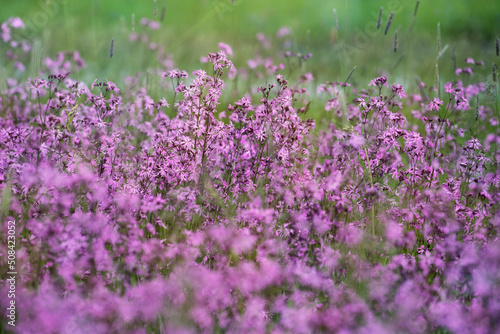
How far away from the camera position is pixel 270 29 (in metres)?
11.8

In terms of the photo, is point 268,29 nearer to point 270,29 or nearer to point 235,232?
point 270,29

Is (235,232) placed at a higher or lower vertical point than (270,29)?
lower

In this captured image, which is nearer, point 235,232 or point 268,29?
point 235,232

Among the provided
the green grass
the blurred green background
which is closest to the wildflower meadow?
the blurred green background

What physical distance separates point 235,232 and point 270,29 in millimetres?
9674

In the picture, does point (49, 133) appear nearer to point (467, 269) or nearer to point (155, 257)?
point (155, 257)

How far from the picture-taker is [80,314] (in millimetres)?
2225

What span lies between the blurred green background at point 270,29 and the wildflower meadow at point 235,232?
161 inches

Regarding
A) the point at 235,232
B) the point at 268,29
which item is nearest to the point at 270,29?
the point at 268,29

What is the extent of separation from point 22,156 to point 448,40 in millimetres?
10637

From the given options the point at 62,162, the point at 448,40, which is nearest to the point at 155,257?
the point at 62,162

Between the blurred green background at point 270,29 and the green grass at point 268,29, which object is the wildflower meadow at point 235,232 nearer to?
the blurred green background at point 270,29

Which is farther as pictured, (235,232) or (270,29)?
(270,29)

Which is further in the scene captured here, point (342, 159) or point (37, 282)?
point (342, 159)
